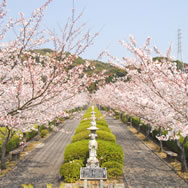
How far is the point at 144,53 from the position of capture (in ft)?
18.8

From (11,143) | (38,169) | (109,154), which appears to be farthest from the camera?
(11,143)

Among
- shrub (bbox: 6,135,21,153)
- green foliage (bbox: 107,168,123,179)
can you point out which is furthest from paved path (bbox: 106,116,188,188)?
shrub (bbox: 6,135,21,153)

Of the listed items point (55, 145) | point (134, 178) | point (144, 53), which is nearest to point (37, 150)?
point (55, 145)

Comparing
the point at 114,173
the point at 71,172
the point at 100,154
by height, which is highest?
the point at 100,154

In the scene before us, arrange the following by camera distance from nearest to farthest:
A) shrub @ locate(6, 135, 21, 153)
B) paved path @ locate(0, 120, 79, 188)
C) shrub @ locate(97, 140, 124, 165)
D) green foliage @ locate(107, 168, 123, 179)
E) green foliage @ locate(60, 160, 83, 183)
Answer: green foliage @ locate(60, 160, 83, 183) → green foliage @ locate(107, 168, 123, 179) → paved path @ locate(0, 120, 79, 188) → shrub @ locate(97, 140, 124, 165) → shrub @ locate(6, 135, 21, 153)

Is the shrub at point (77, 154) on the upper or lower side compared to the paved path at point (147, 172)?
upper

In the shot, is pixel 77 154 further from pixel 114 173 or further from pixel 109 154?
pixel 114 173

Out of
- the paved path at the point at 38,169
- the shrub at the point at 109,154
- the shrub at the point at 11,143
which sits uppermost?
the shrub at the point at 109,154

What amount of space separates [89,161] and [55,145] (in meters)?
8.67

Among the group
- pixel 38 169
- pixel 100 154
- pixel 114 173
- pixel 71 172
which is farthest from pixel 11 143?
pixel 114 173

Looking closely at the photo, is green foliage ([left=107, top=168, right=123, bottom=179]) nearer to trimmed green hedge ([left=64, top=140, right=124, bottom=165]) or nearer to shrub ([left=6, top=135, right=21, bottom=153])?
trimmed green hedge ([left=64, top=140, right=124, bottom=165])

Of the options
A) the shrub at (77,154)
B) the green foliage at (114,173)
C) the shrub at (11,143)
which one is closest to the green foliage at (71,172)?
the shrub at (77,154)

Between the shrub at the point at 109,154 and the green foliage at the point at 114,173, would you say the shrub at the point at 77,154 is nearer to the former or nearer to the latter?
the shrub at the point at 109,154

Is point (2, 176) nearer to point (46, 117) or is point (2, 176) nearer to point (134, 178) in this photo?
point (46, 117)
